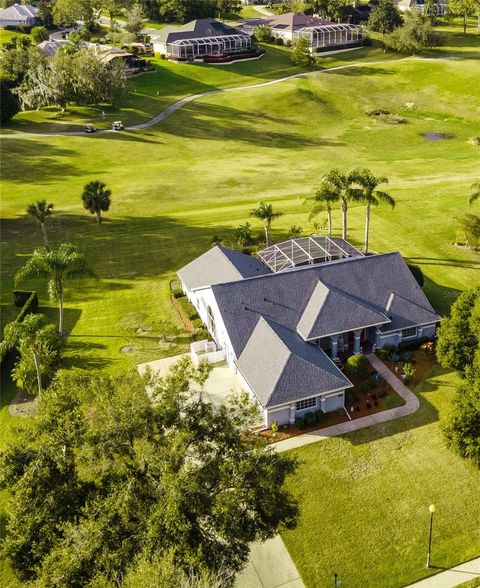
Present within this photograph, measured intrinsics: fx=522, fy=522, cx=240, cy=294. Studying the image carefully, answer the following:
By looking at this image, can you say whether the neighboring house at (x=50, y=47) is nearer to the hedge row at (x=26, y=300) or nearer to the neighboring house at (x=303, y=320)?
the hedge row at (x=26, y=300)

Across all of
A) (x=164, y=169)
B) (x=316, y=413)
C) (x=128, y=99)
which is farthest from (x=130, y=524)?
(x=128, y=99)

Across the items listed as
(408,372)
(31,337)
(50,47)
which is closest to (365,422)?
(408,372)

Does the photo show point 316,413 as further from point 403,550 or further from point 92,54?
point 92,54

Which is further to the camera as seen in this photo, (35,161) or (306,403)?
(35,161)

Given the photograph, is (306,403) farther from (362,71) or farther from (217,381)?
(362,71)

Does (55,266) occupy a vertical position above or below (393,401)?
above

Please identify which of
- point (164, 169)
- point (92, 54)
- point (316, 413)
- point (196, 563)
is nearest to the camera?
point (196, 563)

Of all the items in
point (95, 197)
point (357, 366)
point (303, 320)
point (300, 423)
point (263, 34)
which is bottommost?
point (300, 423)

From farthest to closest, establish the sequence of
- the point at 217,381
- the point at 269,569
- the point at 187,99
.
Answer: the point at 187,99, the point at 217,381, the point at 269,569
